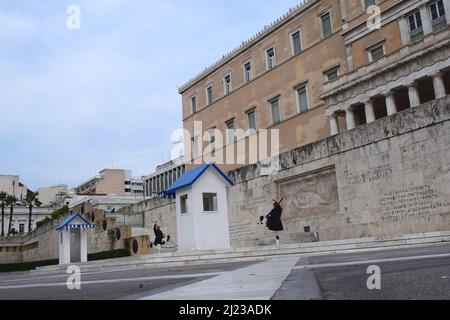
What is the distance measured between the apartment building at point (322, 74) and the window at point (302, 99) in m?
0.08

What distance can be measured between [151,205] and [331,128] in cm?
1337

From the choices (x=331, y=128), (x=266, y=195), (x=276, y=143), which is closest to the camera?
(x=266, y=195)

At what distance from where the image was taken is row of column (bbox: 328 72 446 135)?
22875mm

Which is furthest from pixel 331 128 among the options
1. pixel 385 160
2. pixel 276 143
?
pixel 385 160

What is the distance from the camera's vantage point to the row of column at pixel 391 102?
22875 millimetres

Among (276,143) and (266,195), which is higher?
(276,143)

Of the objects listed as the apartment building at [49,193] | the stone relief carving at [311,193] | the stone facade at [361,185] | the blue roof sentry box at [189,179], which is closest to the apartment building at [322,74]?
the stone facade at [361,185]

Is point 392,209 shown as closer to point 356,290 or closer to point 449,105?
point 449,105

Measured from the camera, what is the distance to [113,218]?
100ft

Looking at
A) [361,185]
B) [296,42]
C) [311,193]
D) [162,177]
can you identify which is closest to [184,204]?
[311,193]

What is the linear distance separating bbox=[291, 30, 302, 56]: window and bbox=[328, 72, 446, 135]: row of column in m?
8.56

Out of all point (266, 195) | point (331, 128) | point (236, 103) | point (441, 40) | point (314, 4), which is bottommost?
point (266, 195)

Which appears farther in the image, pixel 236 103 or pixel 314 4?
pixel 236 103

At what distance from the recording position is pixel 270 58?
38781 mm
